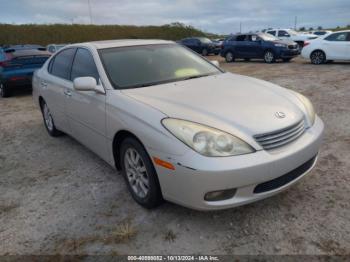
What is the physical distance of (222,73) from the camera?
420cm

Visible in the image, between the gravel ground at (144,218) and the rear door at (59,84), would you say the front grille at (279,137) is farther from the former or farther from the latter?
the rear door at (59,84)

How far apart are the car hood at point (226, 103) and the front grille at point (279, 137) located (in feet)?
0.14

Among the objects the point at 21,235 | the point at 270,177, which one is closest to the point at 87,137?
the point at 21,235

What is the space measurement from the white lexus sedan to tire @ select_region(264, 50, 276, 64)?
12.7 metres

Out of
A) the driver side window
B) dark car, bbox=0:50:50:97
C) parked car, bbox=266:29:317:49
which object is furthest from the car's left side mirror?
parked car, bbox=266:29:317:49

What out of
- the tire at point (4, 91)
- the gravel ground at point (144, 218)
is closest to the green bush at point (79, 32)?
the tire at point (4, 91)

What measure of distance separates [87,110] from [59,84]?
3.64ft

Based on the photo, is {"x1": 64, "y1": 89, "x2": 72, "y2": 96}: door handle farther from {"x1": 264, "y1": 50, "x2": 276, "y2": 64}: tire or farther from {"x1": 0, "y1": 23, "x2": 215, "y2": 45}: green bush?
{"x1": 0, "y1": 23, "x2": 215, "y2": 45}: green bush

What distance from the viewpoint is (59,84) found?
15.1ft

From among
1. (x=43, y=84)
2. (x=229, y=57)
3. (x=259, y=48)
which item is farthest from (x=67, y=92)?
(x=229, y=57)

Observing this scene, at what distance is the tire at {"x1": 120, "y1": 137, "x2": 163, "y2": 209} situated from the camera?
2879 millimetres

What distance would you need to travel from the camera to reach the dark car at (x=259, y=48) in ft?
51.6

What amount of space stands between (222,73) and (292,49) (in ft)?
42.6

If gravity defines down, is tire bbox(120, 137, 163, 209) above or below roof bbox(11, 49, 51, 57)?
below
